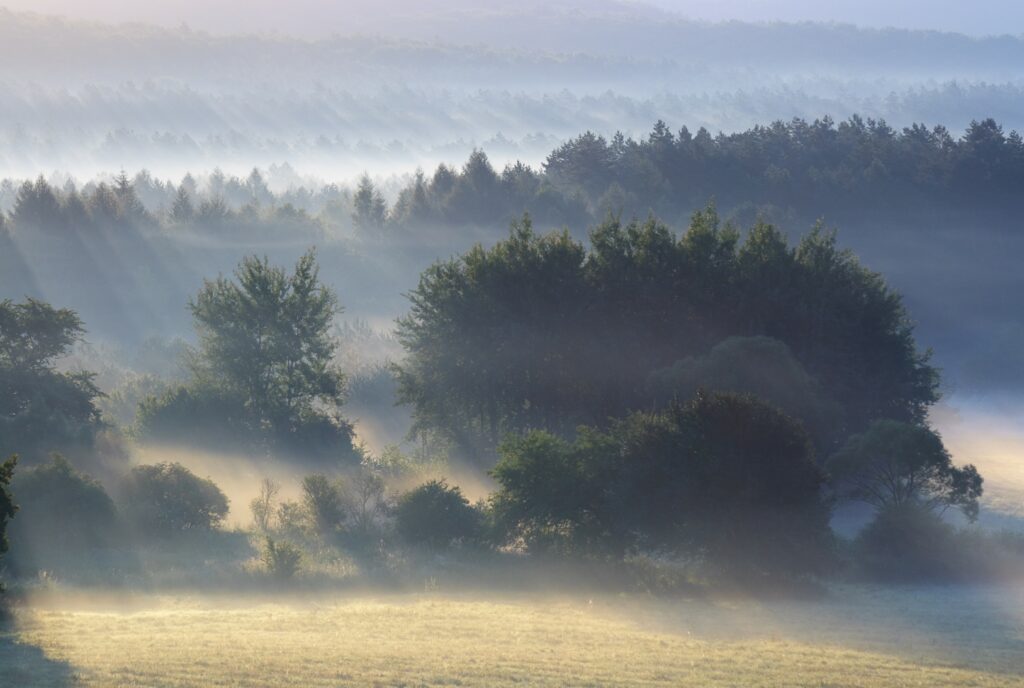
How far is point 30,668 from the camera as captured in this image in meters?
19.1

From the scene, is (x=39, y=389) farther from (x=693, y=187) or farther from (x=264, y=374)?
(x=693, y=187)

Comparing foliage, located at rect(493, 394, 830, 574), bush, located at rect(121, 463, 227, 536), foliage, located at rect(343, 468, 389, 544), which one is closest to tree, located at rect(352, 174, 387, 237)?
foliage, located at rect(343, 468, 389, 544)

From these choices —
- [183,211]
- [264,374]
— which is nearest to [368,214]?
[183,211]

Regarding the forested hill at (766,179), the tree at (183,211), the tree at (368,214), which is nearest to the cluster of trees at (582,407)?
the forested hill at (766,179)

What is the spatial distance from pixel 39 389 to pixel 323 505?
55.6ft

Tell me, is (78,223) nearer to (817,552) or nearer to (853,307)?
(853,307)

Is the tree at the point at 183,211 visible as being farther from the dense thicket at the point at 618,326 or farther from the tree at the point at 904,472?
the tree at the point at 904,472

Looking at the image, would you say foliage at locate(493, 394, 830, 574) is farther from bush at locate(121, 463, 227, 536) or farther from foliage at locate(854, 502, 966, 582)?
bush at locate(121, 463, 227, 536)

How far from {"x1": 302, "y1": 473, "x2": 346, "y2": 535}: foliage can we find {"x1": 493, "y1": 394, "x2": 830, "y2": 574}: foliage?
5.59m

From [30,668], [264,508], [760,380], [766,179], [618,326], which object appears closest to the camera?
[30,668]

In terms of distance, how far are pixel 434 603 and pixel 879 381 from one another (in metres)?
34.5

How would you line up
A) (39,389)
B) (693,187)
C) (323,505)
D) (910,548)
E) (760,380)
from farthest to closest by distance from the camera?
(693,187), (39,389), (760,380), (323,505), (910,548)

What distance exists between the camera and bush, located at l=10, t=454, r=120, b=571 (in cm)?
3528

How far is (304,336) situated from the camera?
60500 mm
